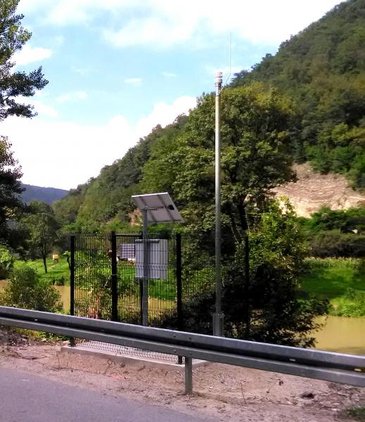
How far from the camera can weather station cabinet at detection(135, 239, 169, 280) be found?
935cm

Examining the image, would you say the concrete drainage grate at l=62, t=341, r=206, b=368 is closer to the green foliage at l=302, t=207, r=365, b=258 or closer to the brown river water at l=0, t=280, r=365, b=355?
the brown river water at l=0, t=280, r=365, b=355

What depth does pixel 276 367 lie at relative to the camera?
585cm

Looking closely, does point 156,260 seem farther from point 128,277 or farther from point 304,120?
point 304,120

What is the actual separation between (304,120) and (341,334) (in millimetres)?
71446

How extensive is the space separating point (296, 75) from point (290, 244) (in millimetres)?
105970

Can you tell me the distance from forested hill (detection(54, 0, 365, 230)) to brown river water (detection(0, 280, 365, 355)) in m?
15.4

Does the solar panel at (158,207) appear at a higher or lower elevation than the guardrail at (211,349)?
higher

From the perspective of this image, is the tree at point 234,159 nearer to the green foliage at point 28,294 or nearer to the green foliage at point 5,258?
the green foliage at point 5,258

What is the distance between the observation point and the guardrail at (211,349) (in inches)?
216

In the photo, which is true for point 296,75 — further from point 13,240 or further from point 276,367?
point 276,367

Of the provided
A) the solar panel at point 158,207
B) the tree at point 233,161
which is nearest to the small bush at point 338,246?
the tree at point 233,161

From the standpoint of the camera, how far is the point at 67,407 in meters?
6.18

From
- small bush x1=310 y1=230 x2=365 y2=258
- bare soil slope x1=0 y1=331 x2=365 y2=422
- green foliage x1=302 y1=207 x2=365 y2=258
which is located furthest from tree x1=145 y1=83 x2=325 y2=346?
bare soil slope x1=0 y1=331 x2=365 y2=422

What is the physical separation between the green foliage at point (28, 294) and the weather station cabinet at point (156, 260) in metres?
7.69
